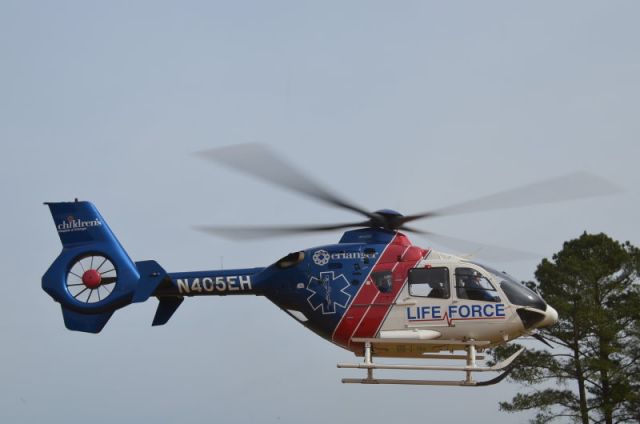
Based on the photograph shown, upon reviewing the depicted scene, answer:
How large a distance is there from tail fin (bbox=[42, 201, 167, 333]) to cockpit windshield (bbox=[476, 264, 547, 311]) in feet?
22.6

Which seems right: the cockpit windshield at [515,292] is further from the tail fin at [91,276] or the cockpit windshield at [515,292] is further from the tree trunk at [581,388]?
the tree trunk at [581,388]

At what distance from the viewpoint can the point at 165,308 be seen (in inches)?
900

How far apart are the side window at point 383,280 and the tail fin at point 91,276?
4580 millimetres

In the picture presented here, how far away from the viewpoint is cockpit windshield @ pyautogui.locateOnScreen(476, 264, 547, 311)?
67.8ft

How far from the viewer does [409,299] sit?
2081cm

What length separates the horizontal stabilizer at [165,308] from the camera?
74.9 feet

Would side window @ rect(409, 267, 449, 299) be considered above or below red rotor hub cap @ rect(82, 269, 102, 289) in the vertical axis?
below

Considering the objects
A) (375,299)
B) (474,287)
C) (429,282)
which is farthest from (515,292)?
(375,299)

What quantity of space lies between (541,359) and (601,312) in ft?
8.97

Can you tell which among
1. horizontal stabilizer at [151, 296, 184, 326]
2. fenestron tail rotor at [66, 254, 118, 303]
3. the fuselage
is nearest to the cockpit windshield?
the fuselage

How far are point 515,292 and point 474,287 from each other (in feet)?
2.66

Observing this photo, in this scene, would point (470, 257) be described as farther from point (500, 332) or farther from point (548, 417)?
point (548, 417)

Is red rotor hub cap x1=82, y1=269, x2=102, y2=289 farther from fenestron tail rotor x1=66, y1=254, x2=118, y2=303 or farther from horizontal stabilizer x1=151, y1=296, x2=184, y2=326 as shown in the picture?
horizontal stabilizer x1=151, y1=296, x2=184, y2=326

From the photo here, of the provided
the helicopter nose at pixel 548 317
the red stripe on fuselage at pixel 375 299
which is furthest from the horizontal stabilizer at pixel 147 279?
the helicopter nose at pixel 548 317
